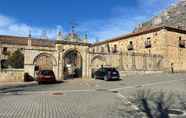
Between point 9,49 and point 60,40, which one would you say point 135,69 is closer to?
point 60,40

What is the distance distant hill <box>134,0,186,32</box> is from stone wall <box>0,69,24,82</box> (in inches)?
1448

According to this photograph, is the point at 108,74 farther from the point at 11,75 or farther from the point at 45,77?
the point at 11,75

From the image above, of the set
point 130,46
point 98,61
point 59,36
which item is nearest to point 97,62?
point 98,61

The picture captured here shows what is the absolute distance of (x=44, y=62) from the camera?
29.2 metres

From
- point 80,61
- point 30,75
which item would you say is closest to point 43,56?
point 30,75

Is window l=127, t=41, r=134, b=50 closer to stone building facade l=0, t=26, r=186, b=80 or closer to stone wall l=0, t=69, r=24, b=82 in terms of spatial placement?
stone building facade l=0, t=26, r=186, b=80

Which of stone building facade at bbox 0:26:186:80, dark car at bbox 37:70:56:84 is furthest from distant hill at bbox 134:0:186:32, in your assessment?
dark car at bbox 37:70:56:84

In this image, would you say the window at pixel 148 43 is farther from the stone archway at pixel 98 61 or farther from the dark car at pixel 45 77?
the dark car at pixel 45 77

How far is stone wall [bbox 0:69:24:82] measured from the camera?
2697 centimetres

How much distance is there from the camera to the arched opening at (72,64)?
31.3 m

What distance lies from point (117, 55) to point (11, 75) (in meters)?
13.4

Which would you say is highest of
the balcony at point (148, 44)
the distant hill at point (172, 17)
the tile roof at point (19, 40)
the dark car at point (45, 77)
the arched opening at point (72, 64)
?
the distant hill at point (172, 17)

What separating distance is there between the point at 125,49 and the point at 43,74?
2276cm

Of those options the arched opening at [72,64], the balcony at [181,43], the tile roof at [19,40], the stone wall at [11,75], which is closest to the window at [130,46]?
the balcony at [181,43]
